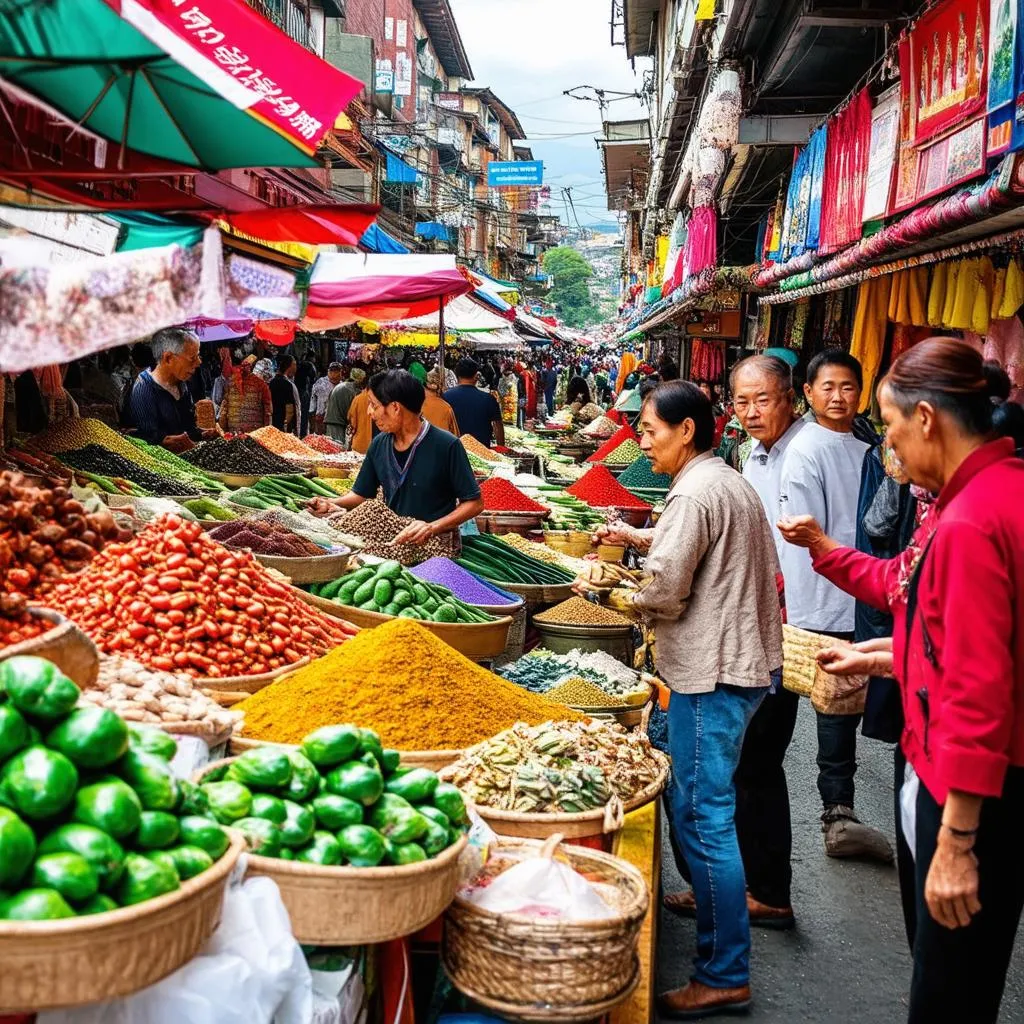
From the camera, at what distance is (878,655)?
10.1 ft

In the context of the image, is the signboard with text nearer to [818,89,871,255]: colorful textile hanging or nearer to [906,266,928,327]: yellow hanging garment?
[818,89,871,255]: colorful textile hanging

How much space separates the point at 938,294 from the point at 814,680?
3168 mm

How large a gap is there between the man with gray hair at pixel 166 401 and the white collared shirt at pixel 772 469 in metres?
4.78

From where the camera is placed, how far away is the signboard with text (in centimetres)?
3519

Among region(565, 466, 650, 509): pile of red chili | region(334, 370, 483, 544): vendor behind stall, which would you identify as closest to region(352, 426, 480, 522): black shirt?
region(334, 370, 483, 544): vendor behind stall

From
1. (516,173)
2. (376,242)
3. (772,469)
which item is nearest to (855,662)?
(772,469)

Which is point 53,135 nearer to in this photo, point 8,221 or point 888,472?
point 8,221

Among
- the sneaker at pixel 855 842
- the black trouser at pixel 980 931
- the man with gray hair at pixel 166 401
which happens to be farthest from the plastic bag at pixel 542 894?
the man with gray hair at pixel 166 401

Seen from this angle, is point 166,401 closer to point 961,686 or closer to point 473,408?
point 473,408

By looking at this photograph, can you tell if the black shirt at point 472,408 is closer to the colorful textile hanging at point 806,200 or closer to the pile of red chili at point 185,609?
the colorful textile hanging at point 806,200

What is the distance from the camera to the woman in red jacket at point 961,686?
231 centimetres

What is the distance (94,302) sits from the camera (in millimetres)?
2607

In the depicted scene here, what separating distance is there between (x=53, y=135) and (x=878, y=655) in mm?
4450

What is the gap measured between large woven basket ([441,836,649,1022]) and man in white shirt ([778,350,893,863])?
253cm
